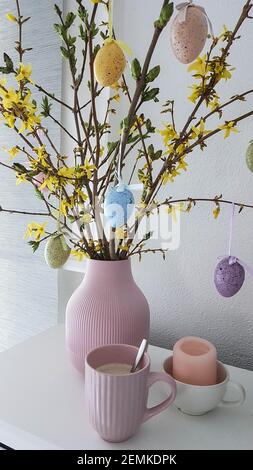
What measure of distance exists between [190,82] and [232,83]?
98mm

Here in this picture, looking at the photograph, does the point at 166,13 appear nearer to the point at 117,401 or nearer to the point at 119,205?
the point at 119,205

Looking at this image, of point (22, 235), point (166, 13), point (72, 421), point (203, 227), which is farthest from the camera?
point (22, 235)

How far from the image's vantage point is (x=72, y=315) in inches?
26.3

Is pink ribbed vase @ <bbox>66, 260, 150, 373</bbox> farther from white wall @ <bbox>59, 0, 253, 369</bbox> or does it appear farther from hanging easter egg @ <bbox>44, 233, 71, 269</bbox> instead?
white wall @ <bbox>59, 0, 253, 369</bbox>

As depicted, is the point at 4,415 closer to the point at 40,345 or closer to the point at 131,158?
the point at 40,345

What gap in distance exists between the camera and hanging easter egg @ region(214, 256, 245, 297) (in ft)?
2.02

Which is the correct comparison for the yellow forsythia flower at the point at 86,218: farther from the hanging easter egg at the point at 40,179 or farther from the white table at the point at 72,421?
the white table at the point at 72,421

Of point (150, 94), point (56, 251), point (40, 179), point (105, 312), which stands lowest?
point (105, 312)

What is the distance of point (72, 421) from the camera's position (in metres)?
0.58

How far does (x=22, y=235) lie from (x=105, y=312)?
0.60m

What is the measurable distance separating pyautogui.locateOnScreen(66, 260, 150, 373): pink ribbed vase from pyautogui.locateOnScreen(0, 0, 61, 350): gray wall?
44 cm

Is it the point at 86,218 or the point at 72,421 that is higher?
the point at 86,218

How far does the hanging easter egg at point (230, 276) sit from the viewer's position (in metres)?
0.61

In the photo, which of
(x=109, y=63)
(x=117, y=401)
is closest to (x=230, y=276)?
(x=117, y=401)
